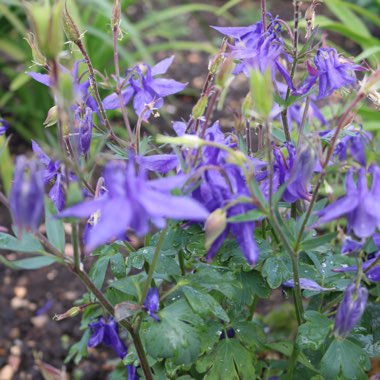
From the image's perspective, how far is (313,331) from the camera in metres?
0.95

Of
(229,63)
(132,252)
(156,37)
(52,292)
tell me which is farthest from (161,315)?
(156,37)

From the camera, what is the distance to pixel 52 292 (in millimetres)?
1921

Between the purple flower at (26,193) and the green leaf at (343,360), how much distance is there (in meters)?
0.47

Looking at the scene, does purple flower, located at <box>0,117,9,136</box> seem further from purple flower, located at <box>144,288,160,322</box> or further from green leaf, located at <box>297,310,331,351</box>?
green leaf, located at <box>297,310,331,351</box>

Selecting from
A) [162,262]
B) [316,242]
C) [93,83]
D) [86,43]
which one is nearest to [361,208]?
[316,242]

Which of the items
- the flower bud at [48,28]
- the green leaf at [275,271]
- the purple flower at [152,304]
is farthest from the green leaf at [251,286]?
the flower bud at [48,28]

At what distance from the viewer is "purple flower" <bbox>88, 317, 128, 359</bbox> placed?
1149 millimetres

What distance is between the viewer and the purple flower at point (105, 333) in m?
1.15

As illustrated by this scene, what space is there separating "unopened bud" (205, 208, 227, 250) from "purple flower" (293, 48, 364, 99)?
0.97 feet

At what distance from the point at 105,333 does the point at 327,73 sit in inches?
22.1

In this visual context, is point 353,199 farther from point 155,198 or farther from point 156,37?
point 156,37

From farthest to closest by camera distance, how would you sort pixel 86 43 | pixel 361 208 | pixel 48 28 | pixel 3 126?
pixel 86 43
pixel 3 126
pixel 361 208
pixel 48 28

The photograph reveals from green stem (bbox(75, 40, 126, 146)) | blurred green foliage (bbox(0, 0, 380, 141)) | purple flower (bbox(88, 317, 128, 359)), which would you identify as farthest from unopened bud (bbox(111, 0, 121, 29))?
blurred green foliage (bbox(0, 0, 380, 141))

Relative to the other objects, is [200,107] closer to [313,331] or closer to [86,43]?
[313,331]
